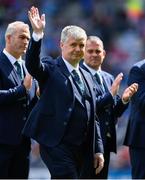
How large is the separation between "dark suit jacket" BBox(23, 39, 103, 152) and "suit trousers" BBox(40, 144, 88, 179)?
78 millimetres

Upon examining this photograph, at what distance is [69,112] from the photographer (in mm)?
8367

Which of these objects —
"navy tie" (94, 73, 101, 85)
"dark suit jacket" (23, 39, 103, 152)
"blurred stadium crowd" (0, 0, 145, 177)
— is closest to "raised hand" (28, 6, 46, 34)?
"dark suit jacket" (23, 39, 103, 152)

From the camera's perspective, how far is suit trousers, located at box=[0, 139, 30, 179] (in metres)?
9.16

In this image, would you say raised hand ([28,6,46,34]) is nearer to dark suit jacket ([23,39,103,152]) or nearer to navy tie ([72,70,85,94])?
dark suit jacket ([23,39,103,152])

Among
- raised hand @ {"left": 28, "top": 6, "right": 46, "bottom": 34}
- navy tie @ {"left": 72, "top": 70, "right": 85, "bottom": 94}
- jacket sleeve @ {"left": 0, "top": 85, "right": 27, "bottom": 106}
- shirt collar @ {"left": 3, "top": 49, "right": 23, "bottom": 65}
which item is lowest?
jacket sleeve @ {"left": 0, "top": 85, "right": 27, "bottom": 106}

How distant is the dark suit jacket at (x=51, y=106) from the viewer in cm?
833

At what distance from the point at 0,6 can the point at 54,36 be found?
1.62 m

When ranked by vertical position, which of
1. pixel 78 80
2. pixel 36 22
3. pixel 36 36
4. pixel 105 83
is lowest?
pixel 105 83

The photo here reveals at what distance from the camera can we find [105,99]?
30.7 feet

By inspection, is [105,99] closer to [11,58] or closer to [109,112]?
[109,112]

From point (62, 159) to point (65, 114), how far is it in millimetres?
A: 414

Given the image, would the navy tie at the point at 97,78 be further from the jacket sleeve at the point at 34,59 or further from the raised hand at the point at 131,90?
the jacket sleeve at the point at 34,59

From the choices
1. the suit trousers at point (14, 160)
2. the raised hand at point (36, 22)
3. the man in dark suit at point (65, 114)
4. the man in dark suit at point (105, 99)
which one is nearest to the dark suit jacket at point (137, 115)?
the man in dark suit at point (105, 99)

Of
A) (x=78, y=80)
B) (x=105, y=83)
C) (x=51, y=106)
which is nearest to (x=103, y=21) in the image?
(x=105, y=83)
